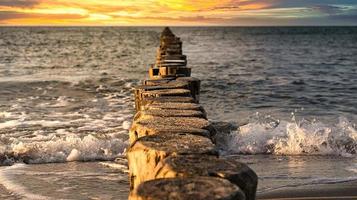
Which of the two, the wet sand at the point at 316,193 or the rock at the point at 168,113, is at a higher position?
the rock at the point at 168,113

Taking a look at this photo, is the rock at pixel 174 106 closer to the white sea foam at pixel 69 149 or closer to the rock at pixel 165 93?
the rock at pixel 165 93

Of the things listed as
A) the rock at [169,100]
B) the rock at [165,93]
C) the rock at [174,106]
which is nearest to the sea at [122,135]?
the rock at [165,93]

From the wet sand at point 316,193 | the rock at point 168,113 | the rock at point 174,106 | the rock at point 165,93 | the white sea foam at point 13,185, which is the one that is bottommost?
the white sea foam at point 13,185

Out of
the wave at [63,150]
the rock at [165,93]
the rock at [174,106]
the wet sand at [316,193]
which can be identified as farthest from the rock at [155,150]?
the wave at [63,150]

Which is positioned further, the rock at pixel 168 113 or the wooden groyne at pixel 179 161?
the rock at pixel 168 113

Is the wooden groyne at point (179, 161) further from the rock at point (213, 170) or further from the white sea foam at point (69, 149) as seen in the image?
the white sea foam at point (69, 149)

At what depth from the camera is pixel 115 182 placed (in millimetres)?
8492

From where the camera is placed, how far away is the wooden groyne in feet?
7.30

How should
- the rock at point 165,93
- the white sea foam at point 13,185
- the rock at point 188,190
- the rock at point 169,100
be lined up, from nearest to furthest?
the rock at point 188,190 < the rock at point 169,100 < the rock at point 165,93 < the white sea foam at point 13,185

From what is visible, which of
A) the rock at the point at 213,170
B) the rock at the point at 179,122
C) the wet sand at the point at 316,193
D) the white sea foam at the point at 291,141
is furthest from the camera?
the white sea foam at the point at 291,141

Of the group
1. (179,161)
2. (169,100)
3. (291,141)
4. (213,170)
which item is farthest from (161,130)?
(291,141)

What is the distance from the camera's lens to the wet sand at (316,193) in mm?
7473

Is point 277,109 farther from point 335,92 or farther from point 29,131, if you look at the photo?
point 29,131

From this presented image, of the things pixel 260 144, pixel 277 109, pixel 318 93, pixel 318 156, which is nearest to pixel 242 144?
pixel 260 144
